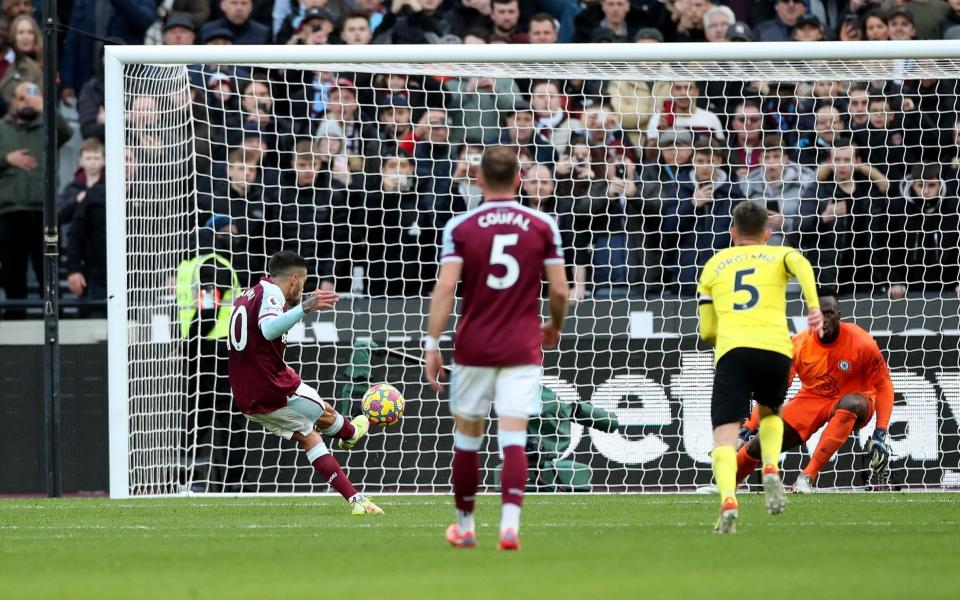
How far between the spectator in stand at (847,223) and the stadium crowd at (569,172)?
0.02 m

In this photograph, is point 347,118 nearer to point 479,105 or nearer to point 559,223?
point 479,105

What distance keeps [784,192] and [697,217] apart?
0.91 metres

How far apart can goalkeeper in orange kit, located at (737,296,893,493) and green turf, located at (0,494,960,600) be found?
1390mm

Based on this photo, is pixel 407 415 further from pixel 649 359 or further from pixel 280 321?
pixel 280 321

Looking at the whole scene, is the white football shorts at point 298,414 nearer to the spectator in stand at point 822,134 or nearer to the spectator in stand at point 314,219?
the spectator in stand at point 314,219

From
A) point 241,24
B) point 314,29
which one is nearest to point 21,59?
point 241,24

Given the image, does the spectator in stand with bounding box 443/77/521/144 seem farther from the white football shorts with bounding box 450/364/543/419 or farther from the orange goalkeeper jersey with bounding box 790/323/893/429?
the white football shorts with bounding box 450/364/543/419

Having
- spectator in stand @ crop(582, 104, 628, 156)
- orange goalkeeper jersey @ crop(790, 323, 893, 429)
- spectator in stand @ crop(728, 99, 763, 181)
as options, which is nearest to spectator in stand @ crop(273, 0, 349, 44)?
spectator in stand @ crop(582, 104, 628, 156)

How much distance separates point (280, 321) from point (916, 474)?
626cm

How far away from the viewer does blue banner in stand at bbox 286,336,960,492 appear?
13.5 m

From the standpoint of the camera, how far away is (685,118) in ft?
48.5

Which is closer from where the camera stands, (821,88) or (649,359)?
(649,359)

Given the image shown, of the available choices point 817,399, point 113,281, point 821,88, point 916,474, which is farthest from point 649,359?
point 113,281

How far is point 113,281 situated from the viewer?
12.6m
